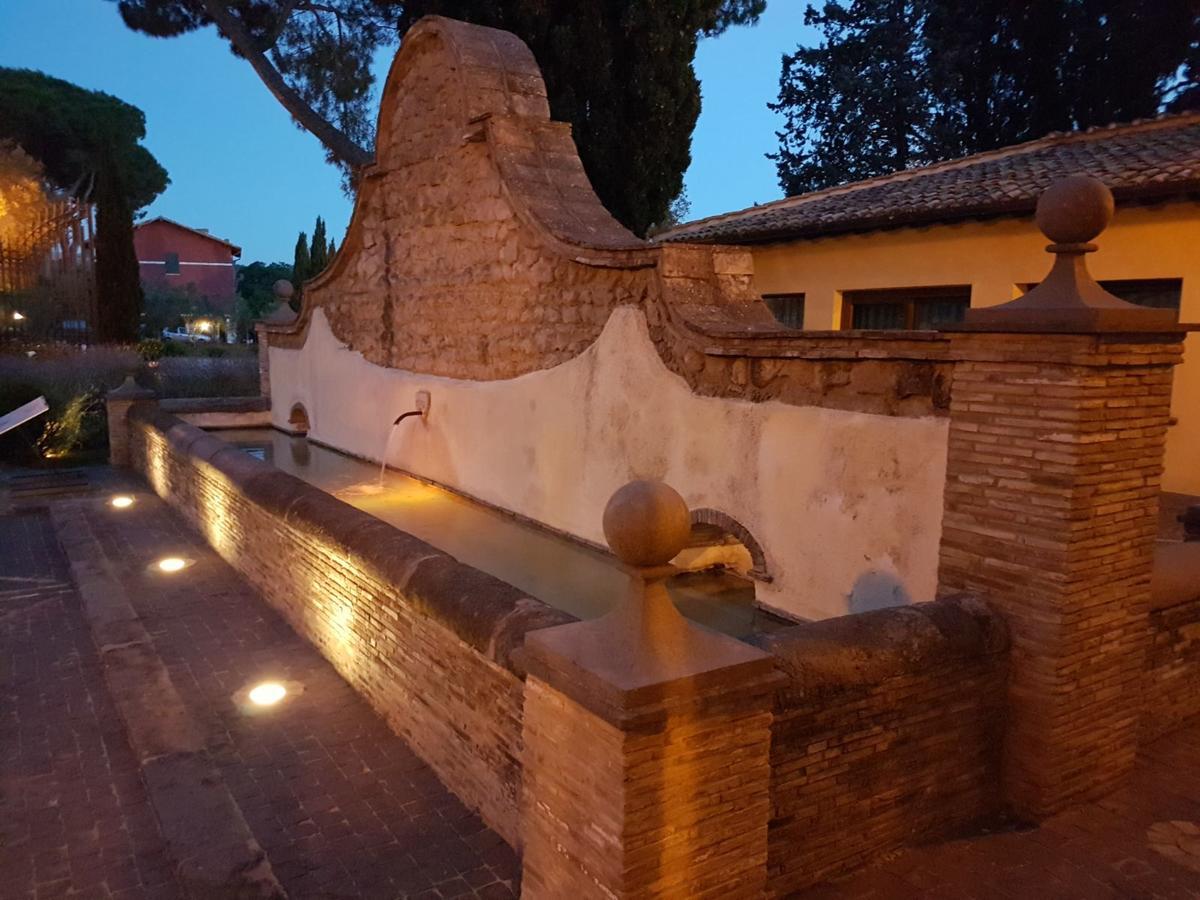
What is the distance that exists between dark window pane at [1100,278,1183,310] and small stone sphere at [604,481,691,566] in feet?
23.1

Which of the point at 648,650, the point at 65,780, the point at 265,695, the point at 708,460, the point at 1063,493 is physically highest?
the point at 1063,493

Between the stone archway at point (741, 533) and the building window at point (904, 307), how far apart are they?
5047 mm

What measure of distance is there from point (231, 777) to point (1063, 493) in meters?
3.99

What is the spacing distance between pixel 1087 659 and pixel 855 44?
22.2 m

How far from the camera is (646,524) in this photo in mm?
2637

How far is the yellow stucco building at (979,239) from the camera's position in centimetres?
781

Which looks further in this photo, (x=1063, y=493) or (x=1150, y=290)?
(x=1150, y=290)

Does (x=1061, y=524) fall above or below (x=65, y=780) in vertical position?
above

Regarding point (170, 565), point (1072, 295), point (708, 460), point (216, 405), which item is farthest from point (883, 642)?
point (216, 405)

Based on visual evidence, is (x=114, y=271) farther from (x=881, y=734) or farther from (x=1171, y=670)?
(x=1171, y=670)

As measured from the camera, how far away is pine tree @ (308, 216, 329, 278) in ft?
102

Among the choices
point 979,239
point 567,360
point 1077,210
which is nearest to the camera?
point 1077,210

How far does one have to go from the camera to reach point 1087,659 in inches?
148

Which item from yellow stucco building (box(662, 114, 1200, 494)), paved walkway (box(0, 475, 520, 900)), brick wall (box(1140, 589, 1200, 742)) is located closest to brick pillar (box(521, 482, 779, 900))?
paved walkway (box(0, 475, 520, 900))
